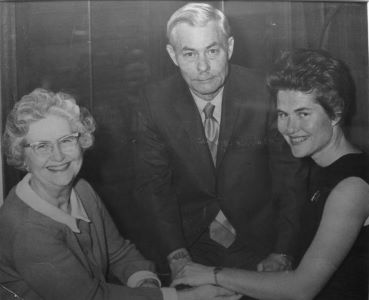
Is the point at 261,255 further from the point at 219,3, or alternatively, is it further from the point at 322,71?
the point at 219,3

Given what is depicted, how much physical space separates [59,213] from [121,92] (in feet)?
1.44

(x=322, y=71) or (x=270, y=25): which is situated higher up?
(x=270, y=25)

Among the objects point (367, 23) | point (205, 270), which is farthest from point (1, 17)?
point (367, 23)

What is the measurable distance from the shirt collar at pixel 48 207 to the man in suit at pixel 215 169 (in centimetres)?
21

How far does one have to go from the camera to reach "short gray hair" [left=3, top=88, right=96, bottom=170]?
4.81 feet

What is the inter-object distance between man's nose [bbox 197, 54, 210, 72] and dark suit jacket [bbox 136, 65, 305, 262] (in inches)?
3.0

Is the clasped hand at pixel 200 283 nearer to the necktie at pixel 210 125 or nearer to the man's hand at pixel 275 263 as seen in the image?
the man's hand at pixel 275 263

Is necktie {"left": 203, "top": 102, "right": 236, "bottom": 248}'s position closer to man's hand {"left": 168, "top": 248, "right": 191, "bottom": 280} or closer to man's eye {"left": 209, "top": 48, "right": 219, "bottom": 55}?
man's hand {"left": 168, "top": 248, "right": 191, "bottom": 280}

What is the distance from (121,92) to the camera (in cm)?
154

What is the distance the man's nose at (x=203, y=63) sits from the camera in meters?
1.50

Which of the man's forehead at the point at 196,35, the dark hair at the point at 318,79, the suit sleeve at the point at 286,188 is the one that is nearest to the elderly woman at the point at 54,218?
the suit sleeve at the point at 286,188

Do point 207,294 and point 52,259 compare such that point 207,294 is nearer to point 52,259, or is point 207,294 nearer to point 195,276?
point 195,276

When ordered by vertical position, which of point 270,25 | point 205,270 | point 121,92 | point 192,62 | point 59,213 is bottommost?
point 205,270

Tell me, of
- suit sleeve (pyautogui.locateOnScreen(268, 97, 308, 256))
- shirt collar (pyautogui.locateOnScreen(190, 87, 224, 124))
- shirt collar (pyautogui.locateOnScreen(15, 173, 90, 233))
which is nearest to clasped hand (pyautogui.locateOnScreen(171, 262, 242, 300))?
suit sleeve (pyautogui.locateOnScreen(268, 97, 308, 256))
